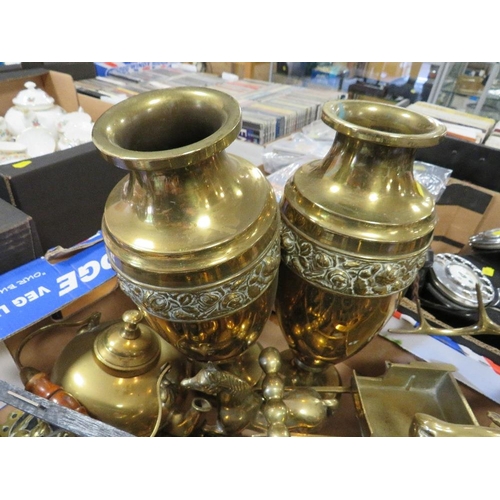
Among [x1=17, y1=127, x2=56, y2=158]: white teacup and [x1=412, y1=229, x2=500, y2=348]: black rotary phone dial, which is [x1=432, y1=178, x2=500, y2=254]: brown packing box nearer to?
[x1=412, y1=229, x2=500, y2=348]: black rotary phone dial

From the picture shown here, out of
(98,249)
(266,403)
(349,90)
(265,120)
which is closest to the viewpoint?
(266,403)

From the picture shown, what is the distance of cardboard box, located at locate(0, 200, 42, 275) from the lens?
20.8 inches

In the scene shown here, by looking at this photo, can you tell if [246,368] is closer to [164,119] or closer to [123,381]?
[123,381]

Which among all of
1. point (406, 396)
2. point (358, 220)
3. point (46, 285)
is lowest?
point (406, 396)

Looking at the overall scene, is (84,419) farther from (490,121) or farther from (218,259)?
(490,121)

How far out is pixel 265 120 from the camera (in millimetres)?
1068

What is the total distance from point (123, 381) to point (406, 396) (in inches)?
15.6

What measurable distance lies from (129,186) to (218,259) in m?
0.11

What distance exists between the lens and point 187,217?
0.31 m

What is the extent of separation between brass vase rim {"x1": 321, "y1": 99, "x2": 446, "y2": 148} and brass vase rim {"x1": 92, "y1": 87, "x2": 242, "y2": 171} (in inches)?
4.3

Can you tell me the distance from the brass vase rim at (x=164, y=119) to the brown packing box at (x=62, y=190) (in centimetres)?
38

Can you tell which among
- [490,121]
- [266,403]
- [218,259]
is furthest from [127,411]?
[490,121]

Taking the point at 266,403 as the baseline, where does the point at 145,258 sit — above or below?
above

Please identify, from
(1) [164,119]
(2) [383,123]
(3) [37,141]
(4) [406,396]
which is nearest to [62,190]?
(3) [37,141]
